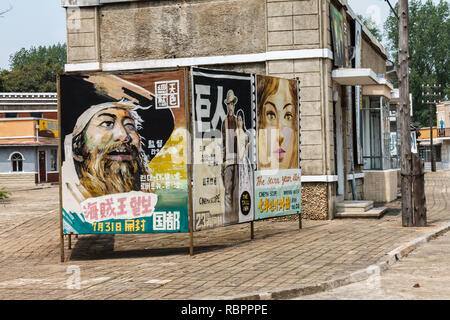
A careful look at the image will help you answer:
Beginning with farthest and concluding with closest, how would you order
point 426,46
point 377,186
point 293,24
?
point 426,46 < point 377,186 < point 293,24

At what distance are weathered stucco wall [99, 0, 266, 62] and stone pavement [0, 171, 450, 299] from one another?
452 centimetres

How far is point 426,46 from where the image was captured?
276 ft

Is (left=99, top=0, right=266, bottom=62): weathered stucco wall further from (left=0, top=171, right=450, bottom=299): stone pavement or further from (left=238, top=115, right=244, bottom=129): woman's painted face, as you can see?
(left=238, top=115, right=244, bottom=129): woman's painted face

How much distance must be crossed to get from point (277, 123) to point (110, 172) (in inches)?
149

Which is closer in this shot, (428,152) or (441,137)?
(441,137)

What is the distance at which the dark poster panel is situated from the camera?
55.5 ft

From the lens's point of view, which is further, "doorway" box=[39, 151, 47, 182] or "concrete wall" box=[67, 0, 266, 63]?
"doorway" box=[39, 151, 47, 182]

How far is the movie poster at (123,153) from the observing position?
35.0ft

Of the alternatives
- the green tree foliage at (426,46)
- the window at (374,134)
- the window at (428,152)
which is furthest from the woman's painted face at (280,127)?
A: the green tree foliage at (426,46)

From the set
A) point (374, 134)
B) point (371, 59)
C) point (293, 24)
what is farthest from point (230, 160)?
point (371, 59)

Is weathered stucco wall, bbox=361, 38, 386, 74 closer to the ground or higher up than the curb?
higher up

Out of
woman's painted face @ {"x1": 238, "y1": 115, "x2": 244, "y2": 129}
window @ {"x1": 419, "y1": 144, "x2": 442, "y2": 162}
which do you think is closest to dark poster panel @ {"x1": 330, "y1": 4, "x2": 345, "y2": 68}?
woman's painted face @ {"x1": 238, "y1": 115, "x2": 244, "y2": 129}

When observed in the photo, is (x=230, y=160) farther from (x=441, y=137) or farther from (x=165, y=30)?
(x=441, y=137)

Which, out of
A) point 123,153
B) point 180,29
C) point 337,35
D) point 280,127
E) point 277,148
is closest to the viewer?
point 123,153
